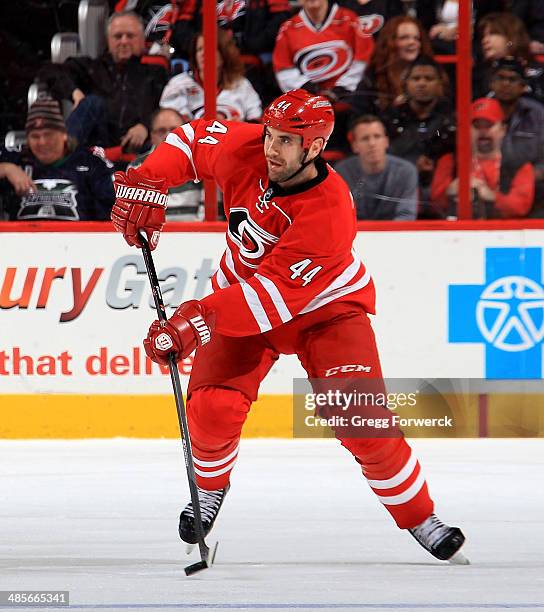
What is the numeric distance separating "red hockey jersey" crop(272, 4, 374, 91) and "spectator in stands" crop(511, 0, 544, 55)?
654mm

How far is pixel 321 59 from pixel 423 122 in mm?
514

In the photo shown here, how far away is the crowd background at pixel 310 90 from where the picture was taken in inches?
215

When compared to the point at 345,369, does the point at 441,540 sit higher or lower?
lower

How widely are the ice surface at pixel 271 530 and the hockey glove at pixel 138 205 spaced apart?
34.9 inches

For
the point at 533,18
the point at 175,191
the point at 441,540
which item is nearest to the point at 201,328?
the point at 441,540

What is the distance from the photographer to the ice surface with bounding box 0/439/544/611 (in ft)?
10.0

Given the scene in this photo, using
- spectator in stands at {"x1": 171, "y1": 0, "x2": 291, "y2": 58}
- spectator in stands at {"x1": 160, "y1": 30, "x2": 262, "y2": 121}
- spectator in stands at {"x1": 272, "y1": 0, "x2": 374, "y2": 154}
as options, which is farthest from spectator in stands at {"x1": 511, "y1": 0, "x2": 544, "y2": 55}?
spectator in stands at {"x1": 160, "y1": 30, "x2": 262, "y2": 121}

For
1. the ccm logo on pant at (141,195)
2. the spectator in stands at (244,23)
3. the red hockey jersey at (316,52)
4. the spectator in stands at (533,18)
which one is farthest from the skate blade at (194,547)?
the spectator in stands at (533,18)

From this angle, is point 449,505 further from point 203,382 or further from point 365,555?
point 203,382

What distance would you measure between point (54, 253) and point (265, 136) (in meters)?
2.14

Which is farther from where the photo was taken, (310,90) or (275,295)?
(310,90)

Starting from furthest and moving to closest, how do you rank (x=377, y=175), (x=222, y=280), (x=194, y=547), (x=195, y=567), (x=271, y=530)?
(x=377, y=175) < (x=271, y=530) < (x=222, y=280) < (x=194, y=547) < (x=195, y=567)

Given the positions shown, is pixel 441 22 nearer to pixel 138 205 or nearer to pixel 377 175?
pixel 377 175

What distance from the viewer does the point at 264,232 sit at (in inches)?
135
